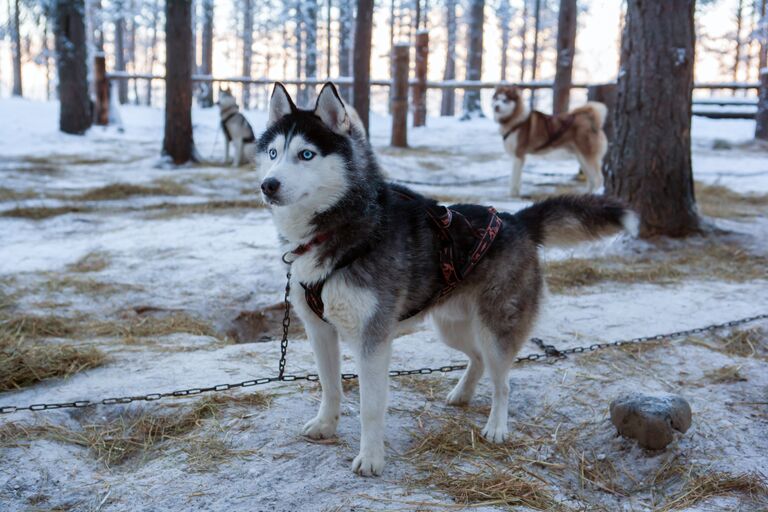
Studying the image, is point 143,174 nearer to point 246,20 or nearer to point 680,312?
point 680,312

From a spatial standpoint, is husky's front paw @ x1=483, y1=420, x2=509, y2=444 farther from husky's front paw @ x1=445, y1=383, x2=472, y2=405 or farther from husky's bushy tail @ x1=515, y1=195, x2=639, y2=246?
husky's bushy tail @ x1=515, y1=195, x2=639, y2=246

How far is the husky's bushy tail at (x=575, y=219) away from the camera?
11.0 feet

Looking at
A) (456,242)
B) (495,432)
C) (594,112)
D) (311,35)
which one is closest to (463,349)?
(495,432)

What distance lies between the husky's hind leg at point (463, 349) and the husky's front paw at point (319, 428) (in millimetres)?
756

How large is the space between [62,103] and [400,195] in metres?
16.6

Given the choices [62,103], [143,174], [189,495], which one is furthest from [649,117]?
[62,103]

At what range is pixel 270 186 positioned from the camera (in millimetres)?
2529

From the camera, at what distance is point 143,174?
468 inches

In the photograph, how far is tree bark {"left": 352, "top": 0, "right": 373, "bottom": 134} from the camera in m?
13.7

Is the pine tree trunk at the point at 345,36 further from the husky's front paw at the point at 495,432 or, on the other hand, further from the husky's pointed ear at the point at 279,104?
the husky's front paw at the point at 495,432

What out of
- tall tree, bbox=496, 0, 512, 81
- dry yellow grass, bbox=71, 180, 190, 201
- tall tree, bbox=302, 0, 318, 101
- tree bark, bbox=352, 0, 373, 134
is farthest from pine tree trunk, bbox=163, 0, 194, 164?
tall tree, bbox=496, 0, 512, 81

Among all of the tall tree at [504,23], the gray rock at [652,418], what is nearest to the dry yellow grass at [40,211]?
the gray rock at [652,418]

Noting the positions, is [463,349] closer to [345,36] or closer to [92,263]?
[92,263]

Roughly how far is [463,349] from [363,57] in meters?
11.7
